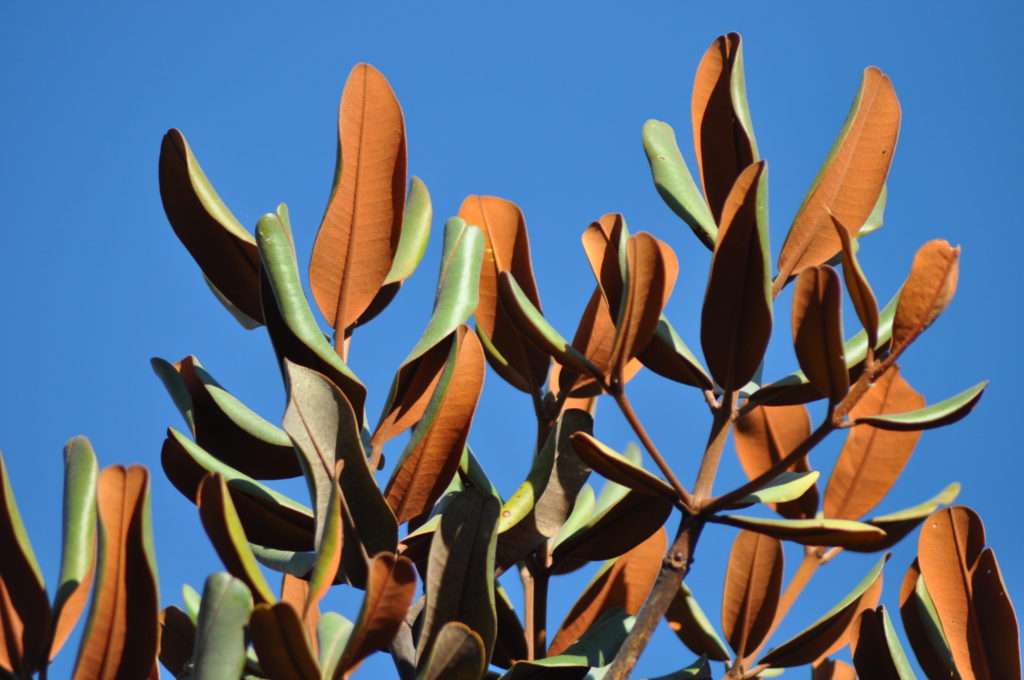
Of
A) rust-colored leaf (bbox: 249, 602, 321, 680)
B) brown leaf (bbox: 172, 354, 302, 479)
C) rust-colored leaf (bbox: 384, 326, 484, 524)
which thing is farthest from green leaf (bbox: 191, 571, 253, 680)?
brown leaf (bbox: 172, 354, 302, 479)

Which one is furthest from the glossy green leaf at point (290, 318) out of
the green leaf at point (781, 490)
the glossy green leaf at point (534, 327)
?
the green leaf at point (781, 490)

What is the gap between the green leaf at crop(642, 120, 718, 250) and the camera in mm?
1437

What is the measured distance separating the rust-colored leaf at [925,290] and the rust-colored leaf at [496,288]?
51 centimetres

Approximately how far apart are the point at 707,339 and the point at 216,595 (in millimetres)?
572

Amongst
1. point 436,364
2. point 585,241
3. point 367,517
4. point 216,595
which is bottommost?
point 216,595

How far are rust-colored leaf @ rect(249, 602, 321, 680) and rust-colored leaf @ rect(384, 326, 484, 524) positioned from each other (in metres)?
0.29

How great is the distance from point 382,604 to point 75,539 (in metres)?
0.34

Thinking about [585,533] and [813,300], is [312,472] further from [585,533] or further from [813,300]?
[813,300]

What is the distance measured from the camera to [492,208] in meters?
1.58

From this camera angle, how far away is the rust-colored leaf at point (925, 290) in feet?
3.91

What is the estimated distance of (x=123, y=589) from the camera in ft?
3.54

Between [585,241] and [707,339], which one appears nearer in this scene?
[707,339]

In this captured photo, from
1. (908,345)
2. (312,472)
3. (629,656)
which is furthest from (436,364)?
(908,345)

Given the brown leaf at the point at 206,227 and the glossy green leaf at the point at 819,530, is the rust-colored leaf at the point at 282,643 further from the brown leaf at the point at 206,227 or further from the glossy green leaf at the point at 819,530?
the brown leaf at the point at 206,227
